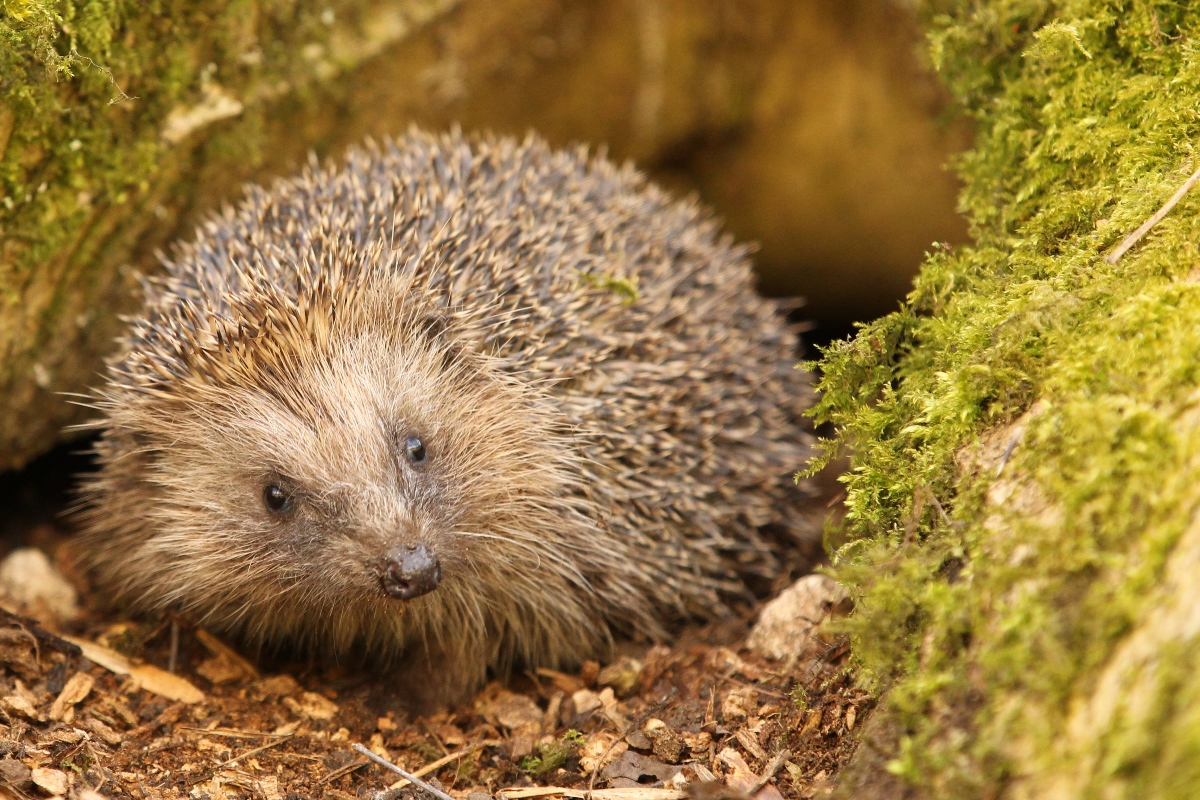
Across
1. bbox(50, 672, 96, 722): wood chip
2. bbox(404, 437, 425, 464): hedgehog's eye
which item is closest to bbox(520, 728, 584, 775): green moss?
bbox(404, 437, 425, 464): hedgehog's eye

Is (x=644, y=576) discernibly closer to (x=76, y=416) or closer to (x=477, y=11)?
(x=76, y=416)

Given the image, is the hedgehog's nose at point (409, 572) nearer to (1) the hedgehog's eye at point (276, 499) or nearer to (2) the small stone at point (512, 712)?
(1) the hedgehog's eye at point (276, 499)

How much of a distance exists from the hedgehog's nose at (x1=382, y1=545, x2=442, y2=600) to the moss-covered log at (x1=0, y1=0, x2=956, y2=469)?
1.99 m

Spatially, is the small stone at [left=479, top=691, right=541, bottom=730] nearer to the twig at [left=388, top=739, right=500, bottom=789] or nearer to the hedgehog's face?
the twig at [left=388, top=739, right=500, bottom=789]

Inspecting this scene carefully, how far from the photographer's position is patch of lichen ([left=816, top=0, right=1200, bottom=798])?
2139mm

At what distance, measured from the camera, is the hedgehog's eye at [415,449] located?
3.83m

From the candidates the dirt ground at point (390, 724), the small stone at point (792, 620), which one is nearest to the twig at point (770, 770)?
the dirt ground at point (390, 724)

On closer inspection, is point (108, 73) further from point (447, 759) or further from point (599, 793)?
point (599, 793)

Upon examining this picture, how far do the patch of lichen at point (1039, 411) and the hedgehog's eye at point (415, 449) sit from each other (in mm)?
1505

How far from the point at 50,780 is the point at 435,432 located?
5.53ft

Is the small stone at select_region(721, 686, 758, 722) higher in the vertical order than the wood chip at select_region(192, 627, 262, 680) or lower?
higher

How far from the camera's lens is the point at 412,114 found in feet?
19.4

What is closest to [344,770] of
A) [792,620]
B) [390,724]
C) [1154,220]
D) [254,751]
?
[254,751]

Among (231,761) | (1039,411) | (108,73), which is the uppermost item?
(108,73)
